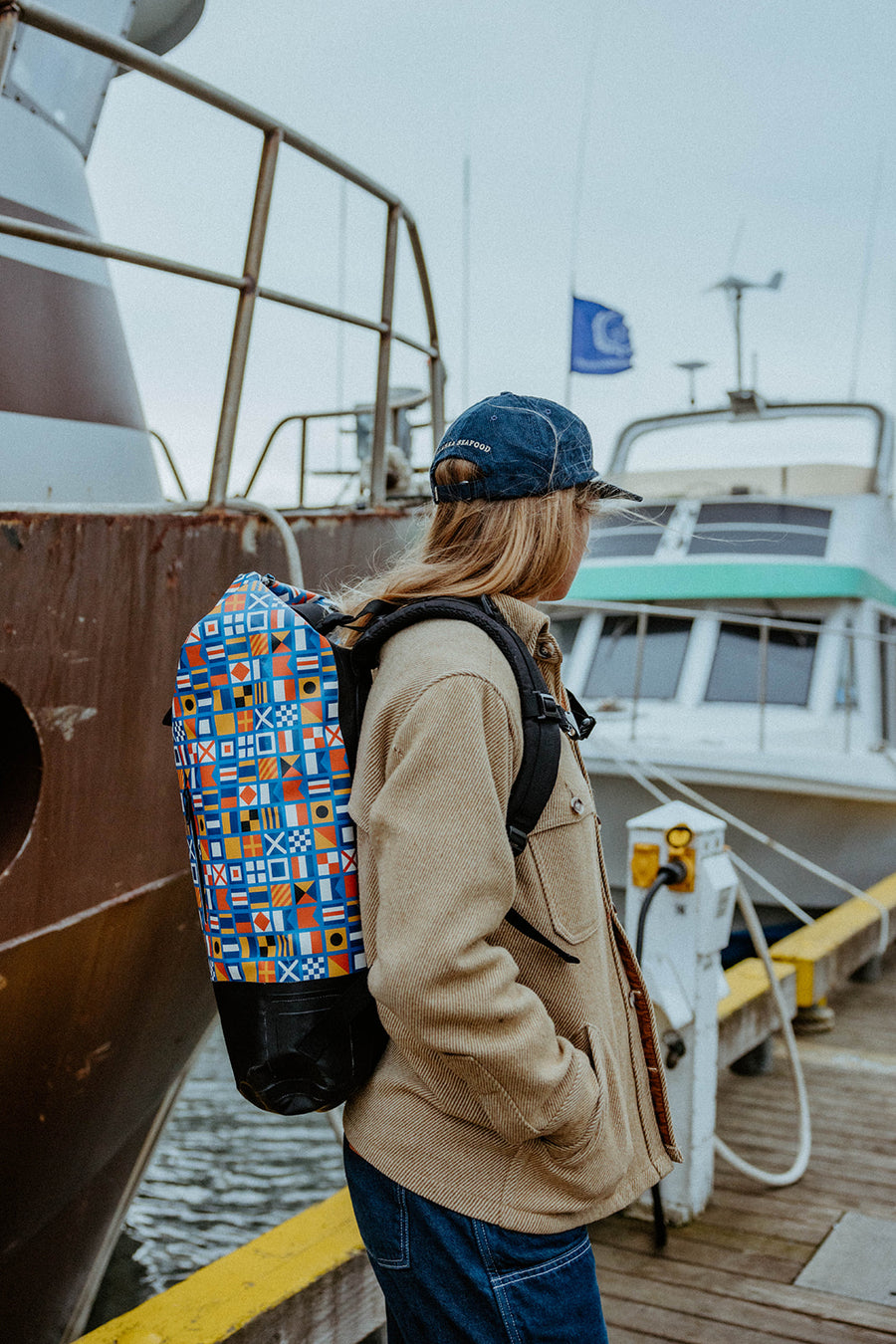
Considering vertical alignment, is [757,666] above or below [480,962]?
below

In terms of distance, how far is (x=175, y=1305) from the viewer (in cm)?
241

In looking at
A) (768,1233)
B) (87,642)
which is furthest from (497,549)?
(768,1233)

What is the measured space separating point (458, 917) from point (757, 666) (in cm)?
760

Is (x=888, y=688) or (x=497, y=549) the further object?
(x=888, y=688)

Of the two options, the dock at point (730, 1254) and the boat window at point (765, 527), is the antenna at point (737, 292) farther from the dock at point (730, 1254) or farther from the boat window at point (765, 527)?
the dock at point (730, 1254)

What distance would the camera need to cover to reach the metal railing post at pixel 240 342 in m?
2.82

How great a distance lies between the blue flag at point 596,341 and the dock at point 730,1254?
576 centimetres

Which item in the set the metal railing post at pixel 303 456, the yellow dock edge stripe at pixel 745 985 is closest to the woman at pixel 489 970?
the yellow dock edge stripe at pixel 745 985

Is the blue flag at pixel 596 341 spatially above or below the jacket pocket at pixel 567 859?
above

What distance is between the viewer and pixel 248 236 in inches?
112

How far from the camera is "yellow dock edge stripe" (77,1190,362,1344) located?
91.4 inches

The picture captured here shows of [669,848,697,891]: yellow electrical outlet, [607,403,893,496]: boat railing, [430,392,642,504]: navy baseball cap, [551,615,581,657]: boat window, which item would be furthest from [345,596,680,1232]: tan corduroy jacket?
[607,403,893,496]: boat railing

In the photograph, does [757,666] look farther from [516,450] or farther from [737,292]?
[516,450]

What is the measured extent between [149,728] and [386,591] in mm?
1214
